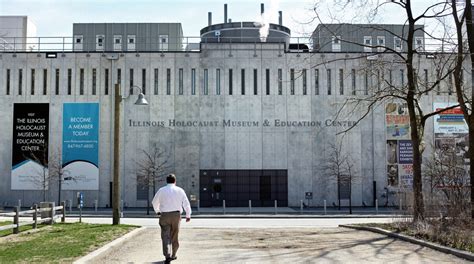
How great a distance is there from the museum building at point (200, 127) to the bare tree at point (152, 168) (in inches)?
4.1

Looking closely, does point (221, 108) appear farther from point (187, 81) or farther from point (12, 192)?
point (12, 192)

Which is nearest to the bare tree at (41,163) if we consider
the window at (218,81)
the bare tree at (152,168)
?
the bare tree at (152,168)

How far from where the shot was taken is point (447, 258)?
1099cm

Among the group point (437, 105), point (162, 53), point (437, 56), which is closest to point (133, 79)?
point (162, 53)

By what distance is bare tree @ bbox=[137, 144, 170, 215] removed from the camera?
39.1 m

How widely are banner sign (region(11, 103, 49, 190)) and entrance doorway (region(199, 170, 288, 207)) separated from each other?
11.7m

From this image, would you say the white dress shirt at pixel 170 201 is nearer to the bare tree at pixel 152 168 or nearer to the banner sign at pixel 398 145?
the bare tree at pixel 152 168

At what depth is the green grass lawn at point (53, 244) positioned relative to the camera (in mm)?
10594

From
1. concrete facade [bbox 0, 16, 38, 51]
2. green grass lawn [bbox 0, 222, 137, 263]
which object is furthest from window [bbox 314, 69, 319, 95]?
green grass lawn [bbox 0, 222, 137, 263]

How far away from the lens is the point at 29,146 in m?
40.6

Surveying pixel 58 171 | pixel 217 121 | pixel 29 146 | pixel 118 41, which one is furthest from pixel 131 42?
pixel 58 171

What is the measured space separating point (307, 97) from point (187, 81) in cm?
912

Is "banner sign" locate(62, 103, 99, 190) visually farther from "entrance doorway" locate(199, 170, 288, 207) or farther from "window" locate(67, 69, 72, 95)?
"entrance doorway" locate(199, 170, 288, 207)

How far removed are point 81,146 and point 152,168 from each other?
5.89 metres
